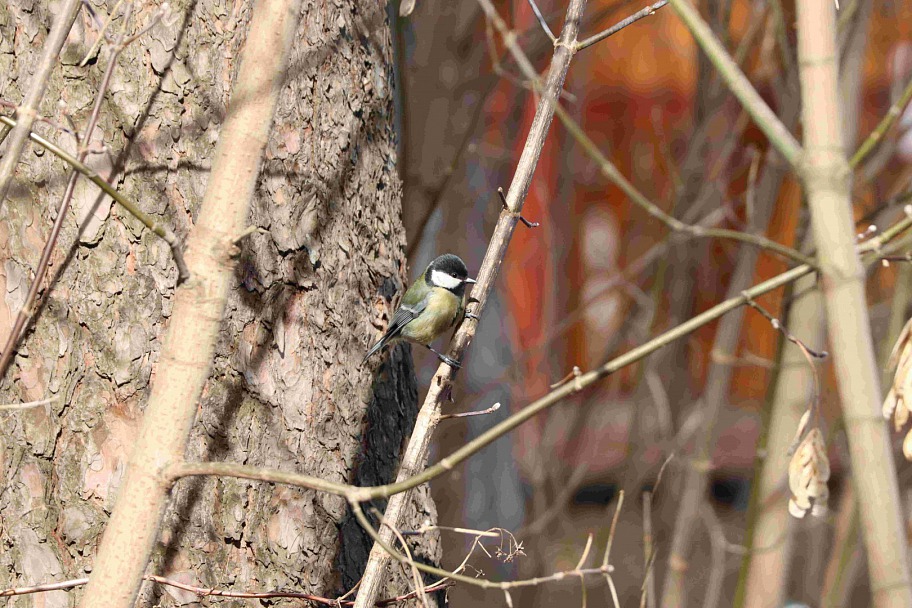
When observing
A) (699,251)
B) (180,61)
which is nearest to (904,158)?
(699,251)

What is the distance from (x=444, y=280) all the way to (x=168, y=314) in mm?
1736

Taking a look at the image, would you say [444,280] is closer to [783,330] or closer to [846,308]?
[783,330]

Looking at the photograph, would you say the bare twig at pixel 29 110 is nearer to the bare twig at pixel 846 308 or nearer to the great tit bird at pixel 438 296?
the bare twig at pixel 846 308

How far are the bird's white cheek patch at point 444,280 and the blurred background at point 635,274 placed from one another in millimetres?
164

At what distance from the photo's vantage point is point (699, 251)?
164 inches

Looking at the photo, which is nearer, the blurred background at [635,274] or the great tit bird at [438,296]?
the great tit bird at [438,296]

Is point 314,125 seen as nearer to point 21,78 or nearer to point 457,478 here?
point 21,78

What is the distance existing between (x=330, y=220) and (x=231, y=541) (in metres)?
0.74

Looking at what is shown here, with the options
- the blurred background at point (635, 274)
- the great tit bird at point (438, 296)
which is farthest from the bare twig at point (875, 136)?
the great tit bird at point (438, 296)

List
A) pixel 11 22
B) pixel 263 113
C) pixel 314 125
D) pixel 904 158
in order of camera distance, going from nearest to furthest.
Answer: pixel 263 113, pixel 11 22, pixel 314 125, pixel 904 158

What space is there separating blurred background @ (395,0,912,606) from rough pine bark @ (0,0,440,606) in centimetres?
143

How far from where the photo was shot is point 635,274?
4453 mm

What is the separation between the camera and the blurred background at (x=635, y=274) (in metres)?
3.44

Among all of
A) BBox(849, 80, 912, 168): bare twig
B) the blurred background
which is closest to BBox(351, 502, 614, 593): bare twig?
BBox(849, 80, 912, 168): bare twig
